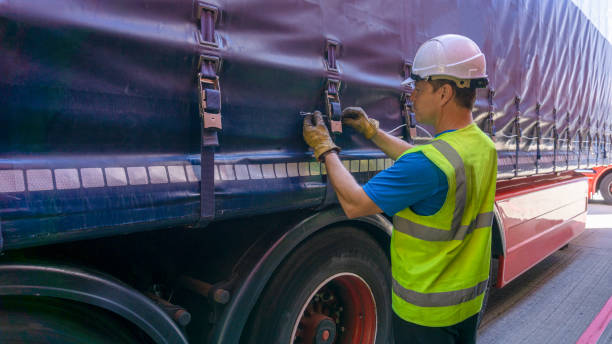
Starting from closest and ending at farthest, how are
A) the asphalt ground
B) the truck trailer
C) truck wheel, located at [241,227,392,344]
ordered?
the truck trailer
truck wheel, located at [241,227,392,344]
the asphalt ground

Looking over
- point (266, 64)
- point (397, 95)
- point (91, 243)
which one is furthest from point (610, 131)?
point (91, 243)

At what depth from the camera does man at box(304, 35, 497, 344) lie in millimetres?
1604

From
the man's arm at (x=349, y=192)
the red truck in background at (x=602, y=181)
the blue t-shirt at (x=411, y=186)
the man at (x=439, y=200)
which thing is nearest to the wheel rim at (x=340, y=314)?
the man at (x=439, y=200)

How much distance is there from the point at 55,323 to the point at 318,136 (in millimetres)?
1179

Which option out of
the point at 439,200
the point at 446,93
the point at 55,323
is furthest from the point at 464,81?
the point at 55,323

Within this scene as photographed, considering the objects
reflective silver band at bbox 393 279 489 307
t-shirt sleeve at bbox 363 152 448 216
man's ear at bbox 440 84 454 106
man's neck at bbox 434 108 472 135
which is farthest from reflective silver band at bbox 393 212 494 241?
man's ear at bbox 440 84 454 106

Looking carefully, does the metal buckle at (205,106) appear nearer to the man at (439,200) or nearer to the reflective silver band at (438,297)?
the man at (439,200)

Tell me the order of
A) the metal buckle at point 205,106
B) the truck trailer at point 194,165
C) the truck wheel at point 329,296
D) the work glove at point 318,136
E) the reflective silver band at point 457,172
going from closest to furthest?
the truck trailer at point 194,165 → the metal buckle at point 205,106 → the reflective silver band at point 457,172 → the work glove at point 318,136 → the truck wheel at point 329,296

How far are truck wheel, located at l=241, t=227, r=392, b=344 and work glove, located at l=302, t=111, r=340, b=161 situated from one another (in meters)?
0.49

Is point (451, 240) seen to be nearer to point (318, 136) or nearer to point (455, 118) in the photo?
point (455, 118)

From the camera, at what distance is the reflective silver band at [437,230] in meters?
1.67

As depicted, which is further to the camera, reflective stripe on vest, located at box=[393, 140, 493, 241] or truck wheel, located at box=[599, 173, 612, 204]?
truck wheel, located at box=[599, 173, 612, 204]

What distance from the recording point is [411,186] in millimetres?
1581

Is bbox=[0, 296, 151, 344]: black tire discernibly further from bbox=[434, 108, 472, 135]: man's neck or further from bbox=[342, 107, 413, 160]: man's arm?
bbox=[434, 108, 472, 135]: man's neck
